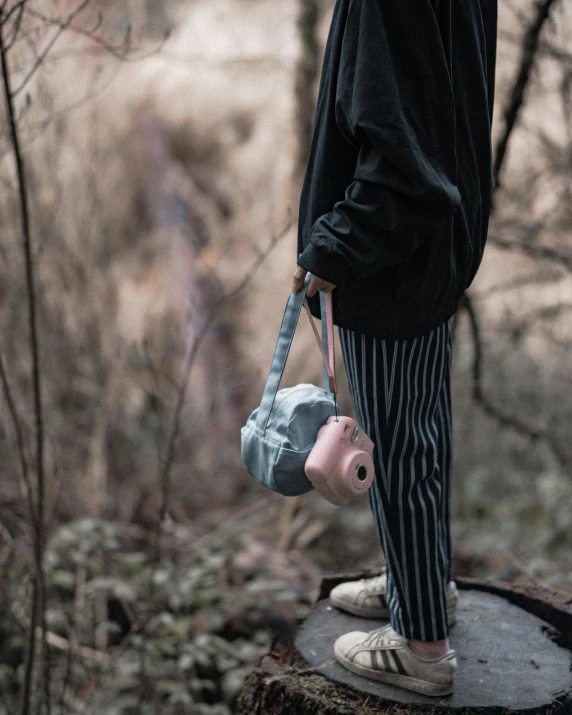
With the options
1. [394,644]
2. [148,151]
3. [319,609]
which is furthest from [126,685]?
[148,151]

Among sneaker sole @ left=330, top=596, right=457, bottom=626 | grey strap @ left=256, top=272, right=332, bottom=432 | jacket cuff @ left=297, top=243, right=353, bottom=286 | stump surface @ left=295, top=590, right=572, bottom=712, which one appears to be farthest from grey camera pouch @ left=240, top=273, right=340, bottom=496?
sneaker sole @ left=330, top=596, right=457, bottom=626

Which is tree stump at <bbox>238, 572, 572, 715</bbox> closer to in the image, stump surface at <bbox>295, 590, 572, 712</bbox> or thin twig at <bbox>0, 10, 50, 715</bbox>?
stump surface at <bbox>295, 590, 572, 712</bbox>

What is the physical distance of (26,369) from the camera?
13.8 feet

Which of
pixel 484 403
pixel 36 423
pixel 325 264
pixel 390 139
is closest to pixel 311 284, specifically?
pixel 325 264

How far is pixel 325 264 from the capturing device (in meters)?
1.58

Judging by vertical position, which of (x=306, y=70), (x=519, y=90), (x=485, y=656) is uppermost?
(x=306, y=70)

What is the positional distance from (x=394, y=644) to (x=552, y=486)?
7.86 feet

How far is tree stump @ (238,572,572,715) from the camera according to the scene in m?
1.90

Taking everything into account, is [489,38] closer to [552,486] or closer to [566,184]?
[566,184]

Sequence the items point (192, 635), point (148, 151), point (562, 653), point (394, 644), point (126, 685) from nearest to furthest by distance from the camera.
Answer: point (394, 644) < point (562, 653) < point (126, 685) < point (192, 635) < point (148, 151)

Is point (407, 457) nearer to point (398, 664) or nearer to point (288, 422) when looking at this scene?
point (288, 422)

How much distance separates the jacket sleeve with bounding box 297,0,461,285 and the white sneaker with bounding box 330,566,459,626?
44.2 inches

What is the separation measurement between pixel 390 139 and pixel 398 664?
1287 millimetres

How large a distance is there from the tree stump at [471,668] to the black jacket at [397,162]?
931 millimetres
